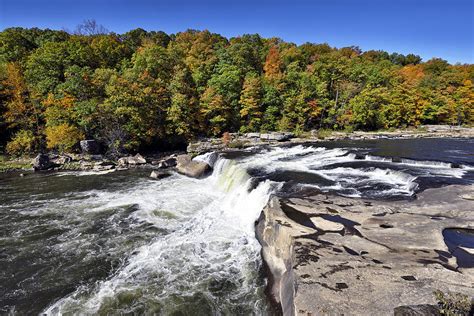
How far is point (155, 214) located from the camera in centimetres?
1405

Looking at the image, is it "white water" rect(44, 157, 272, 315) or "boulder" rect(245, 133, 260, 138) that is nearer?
"white water" rect(44, 157, 272, 315)

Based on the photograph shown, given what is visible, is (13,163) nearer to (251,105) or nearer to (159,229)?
(159,229)

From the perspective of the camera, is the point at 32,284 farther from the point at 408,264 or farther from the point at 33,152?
the point at 33,152

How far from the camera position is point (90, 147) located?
26.8 m

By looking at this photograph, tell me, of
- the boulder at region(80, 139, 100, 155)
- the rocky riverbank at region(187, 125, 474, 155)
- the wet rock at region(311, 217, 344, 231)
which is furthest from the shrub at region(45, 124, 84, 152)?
the wet rock at region(311, 217, 344, 231)

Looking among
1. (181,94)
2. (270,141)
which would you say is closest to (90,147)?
(181,94)

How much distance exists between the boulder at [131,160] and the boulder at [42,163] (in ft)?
19.4

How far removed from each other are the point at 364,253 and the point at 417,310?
2192 millimetres

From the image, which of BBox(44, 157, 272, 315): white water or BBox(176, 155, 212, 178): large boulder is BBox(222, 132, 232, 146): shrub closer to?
BBox(176, 155, 212, 178): large boulder

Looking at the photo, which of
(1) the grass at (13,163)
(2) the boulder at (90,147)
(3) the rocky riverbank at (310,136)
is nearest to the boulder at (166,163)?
(3) the rocky riverbank at (310,136)

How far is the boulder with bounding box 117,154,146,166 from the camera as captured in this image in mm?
25141

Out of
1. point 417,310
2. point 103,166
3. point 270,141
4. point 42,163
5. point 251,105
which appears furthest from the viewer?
point 251,105

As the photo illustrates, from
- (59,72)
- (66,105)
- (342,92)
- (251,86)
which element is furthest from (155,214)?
(342,92)

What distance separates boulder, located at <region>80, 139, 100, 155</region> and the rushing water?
4748 millimetres
